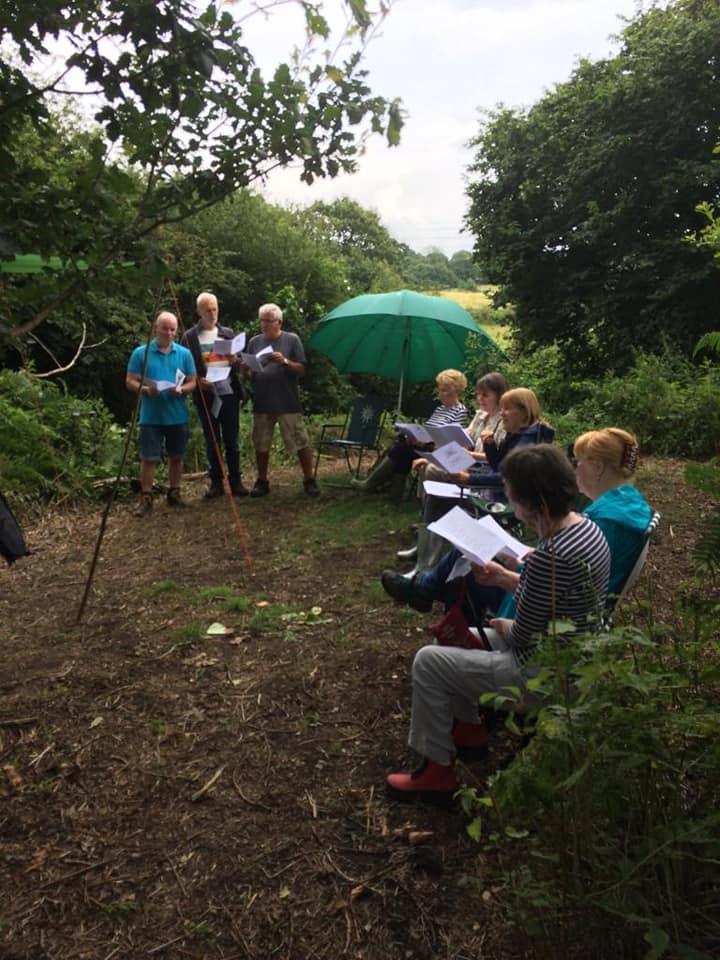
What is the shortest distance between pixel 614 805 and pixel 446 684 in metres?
0.90

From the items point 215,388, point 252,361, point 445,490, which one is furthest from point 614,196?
point 445,490

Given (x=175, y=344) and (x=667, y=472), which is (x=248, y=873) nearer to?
(x=175, y=344)

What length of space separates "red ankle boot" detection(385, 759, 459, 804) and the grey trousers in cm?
5

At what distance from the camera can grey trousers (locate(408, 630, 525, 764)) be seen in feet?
7.98

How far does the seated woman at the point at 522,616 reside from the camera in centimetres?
229

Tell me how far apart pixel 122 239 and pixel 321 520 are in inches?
180

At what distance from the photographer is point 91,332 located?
365 inches

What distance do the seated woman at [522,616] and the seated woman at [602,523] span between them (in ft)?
0.76

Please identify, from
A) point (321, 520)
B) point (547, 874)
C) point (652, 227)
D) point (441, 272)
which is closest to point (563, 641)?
point (547, 874)

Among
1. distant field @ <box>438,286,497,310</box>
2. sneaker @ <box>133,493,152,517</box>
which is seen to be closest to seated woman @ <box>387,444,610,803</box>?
sneaker @ <box>133,493,152,517</box>

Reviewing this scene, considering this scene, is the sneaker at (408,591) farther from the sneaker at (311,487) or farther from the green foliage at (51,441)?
the green foliage at (51,441)

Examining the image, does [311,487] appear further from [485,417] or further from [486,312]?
[486,312]

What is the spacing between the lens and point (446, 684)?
2467 mm

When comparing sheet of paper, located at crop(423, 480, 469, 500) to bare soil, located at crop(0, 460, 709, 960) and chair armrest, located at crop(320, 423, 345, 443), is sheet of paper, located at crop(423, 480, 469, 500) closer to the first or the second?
bare soil, located at crop(0, 460, 709, 960)
